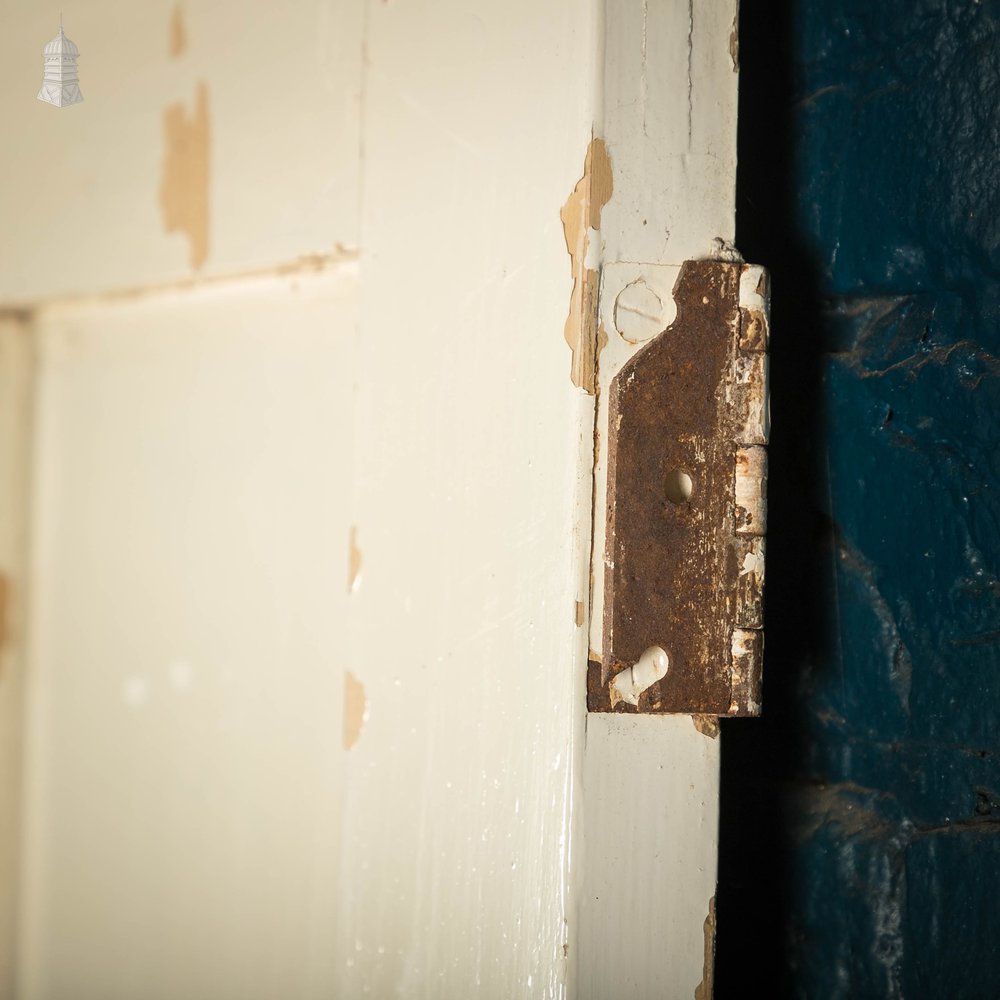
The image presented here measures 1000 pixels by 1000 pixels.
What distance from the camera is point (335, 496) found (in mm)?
567

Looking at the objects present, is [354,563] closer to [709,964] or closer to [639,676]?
[639,676]

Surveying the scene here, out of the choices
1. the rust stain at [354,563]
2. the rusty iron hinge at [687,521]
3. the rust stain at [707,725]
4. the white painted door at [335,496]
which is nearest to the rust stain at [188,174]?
the white painted door at [335,496]

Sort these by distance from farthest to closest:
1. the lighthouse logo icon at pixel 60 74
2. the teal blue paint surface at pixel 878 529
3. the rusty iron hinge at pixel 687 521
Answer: the lighthouse logo icon at pixel 60 74 < the teal blue paint surface at pixel 878 529 < the rusty iron hinge at pixel 687 521

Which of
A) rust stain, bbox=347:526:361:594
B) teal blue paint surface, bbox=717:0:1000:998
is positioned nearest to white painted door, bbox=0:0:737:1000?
rust stain, bbox=347:526:361:594

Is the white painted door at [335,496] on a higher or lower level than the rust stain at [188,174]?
lower

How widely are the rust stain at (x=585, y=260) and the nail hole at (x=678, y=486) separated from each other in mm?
61

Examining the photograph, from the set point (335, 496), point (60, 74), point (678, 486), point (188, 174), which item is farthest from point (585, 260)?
point (60, 74)

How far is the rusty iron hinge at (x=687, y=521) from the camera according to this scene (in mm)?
428

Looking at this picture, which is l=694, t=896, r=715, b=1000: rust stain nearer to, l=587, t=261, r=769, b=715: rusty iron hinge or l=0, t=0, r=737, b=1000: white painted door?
l=0, t=0, r=737, b=1000: white painted door

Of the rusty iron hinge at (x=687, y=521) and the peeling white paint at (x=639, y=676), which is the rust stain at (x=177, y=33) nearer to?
the rusty iron hinge at (x=687, y=521)

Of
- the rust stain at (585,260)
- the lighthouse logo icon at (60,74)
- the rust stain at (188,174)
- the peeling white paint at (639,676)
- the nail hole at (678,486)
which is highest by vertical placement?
the lighthouse logo icon at (60,74)

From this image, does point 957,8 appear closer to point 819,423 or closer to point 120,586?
point 819,423

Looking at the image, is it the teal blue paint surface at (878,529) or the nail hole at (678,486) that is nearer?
the nail hole at (678,486)

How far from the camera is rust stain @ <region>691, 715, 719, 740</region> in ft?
1.49
